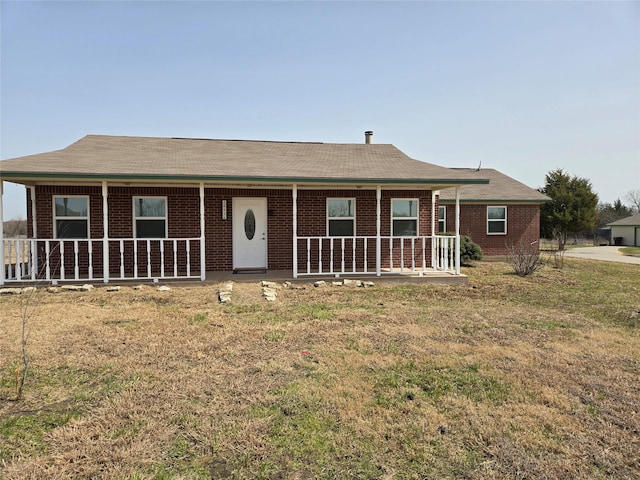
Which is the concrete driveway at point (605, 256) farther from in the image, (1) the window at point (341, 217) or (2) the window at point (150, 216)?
(2) the window at point (150, 216)

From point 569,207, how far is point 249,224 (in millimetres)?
25171

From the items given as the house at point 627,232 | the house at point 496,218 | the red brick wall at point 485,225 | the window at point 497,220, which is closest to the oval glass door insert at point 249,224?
the house at point 496,218

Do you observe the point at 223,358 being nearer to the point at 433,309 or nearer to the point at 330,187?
the point at 433,309

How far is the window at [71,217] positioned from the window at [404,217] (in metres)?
8.46

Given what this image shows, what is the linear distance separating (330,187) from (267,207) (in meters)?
1.90

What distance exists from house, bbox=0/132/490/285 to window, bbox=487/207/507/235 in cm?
747

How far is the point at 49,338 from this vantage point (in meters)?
5.53

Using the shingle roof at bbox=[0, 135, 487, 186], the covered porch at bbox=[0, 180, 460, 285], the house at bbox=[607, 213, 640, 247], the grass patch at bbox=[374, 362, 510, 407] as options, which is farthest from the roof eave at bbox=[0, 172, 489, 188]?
the house at bbox=[607, 213, 640, 247]

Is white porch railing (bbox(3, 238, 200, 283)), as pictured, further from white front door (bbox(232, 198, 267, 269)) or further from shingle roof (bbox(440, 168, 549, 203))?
shingle roof (bbox(440, 168, 549, 203))

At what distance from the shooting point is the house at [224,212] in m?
9.91

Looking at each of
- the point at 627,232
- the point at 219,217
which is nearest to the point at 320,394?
the point at 219,217

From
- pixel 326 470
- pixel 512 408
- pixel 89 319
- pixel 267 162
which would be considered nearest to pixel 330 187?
pixel 267 162

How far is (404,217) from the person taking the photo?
12086 millimetres

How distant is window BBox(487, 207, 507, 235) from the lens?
18641mm
